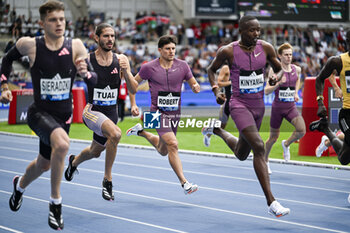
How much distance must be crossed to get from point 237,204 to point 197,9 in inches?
1114

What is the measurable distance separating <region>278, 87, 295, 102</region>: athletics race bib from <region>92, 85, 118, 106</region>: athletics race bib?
3944 millimetres

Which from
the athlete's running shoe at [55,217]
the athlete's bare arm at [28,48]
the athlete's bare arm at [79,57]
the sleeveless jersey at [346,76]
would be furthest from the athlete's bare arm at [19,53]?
the sleeveless jersey at [346,76]

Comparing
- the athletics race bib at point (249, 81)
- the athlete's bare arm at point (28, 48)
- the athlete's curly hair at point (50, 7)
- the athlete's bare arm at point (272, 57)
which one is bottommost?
the athletics race bib at point (249, 81)

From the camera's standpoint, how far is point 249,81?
756 centimetres

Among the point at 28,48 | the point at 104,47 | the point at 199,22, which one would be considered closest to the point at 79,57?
the point at 28,48

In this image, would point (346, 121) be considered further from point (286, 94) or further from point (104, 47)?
point (104, 47)

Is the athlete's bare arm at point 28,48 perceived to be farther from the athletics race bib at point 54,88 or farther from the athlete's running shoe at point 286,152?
the athlete's running shoe at point 286,152

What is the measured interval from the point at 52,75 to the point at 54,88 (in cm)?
13

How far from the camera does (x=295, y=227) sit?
6816 mm

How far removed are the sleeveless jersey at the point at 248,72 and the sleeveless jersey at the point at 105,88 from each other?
1746 millimetres

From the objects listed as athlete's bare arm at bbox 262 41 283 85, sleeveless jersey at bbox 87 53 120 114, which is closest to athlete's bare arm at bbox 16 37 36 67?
sleeveless jersey at bbox 87 53 120 114

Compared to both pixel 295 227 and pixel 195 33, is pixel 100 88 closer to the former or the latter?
pixel 295 227

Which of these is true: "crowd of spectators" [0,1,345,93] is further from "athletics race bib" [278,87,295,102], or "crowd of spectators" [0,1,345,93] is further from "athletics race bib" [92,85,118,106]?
"athletics race bib" [92,85,118,106]

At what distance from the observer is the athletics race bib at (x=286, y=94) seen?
36.6ft
